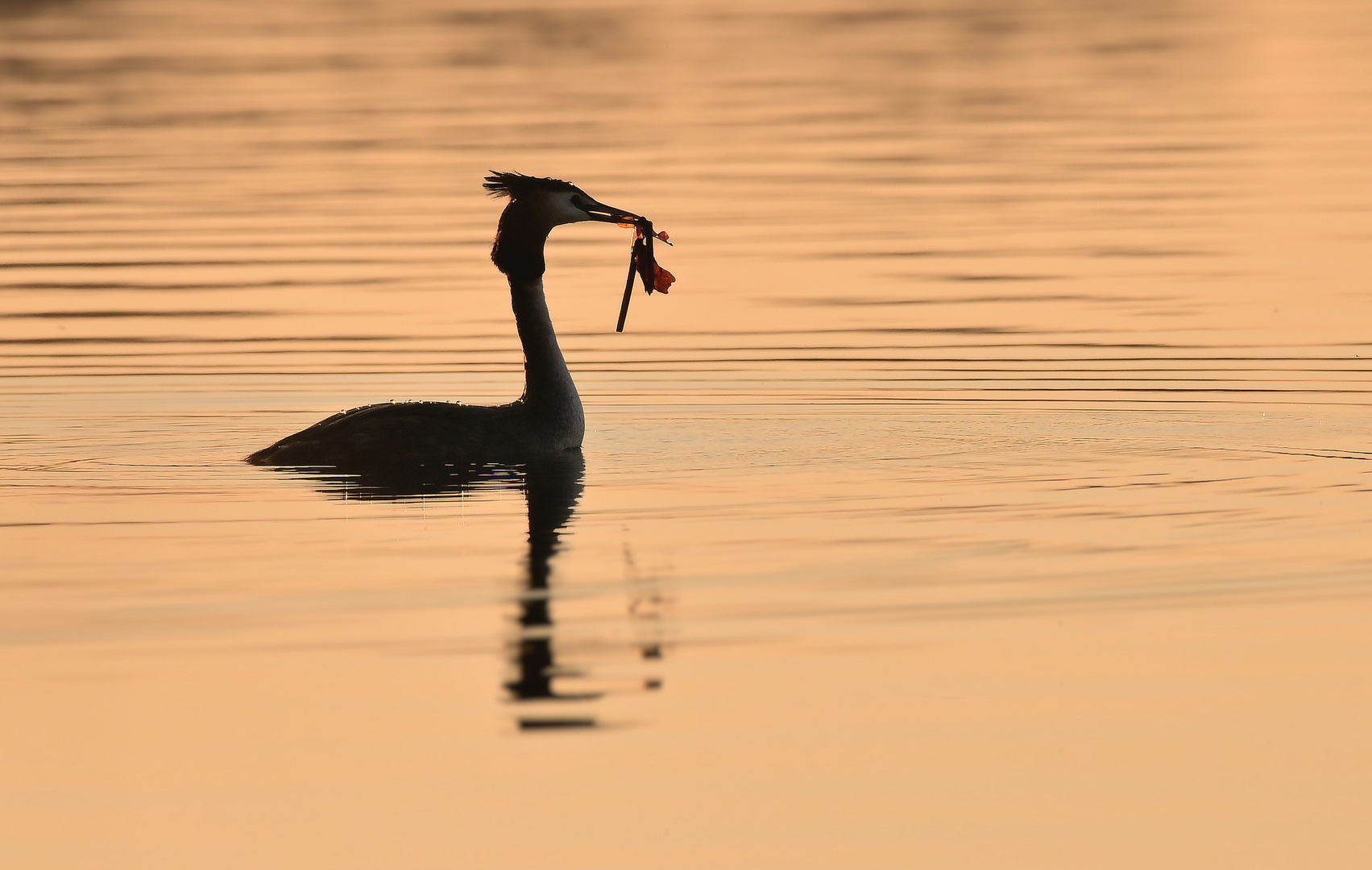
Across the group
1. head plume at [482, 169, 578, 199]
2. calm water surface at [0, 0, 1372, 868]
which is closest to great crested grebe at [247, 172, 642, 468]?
head plume at [482, 169, 578, 199]

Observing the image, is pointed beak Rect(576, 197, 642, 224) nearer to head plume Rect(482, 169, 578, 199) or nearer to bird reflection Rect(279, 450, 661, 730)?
head plume Rect(482, 169, 578, 199)

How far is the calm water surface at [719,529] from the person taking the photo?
27.2 ft

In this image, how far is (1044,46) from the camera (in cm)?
6319

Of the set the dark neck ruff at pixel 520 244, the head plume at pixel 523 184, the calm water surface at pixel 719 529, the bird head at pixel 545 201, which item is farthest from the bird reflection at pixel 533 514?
the head plume at pixel 523 184

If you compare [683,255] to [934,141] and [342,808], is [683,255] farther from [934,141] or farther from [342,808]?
[342,808]

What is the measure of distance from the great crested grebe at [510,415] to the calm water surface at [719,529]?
41 centimetres

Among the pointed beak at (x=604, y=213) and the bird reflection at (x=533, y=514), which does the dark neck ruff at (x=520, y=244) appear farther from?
the bird reflection at (x=533, y=514)

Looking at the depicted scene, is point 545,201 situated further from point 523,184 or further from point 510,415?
point 510,415

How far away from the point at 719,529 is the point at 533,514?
1188mm

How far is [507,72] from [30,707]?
161 ft

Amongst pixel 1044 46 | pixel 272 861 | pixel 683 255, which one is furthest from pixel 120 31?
pixel 272 861

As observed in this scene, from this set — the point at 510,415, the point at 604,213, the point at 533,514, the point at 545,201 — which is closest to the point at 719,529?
the point at 533,514

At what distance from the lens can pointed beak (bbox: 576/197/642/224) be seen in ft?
51.6

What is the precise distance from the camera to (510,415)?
15.7 metres
